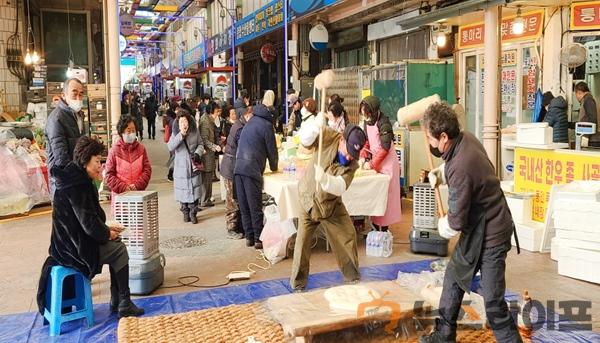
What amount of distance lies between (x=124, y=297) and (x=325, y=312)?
6.14ft

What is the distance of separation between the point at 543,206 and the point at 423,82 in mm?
4983

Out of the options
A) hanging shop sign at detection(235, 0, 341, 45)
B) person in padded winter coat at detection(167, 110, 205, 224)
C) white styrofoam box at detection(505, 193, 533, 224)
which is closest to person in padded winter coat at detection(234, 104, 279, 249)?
person in padded winter coat at detection(167, 110, 205, 224)

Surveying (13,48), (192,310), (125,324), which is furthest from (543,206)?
(13,48)

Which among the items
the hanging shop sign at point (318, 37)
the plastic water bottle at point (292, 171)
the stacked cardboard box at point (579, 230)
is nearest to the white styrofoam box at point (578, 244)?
the stacked cardboard box at point (579, 230)

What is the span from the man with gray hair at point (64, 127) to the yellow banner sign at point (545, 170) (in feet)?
17.5

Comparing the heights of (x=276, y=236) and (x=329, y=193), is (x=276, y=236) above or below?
below

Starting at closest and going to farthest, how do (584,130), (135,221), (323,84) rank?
(323,84) < (135,221) < (584,130)

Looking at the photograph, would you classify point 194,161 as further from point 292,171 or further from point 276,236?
point 276,236

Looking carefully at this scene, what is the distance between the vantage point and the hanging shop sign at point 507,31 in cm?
974

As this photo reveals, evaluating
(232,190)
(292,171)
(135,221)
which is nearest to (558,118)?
(292,171)

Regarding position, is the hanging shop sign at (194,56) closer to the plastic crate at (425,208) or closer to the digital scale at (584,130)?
the digital scale at (584,130)

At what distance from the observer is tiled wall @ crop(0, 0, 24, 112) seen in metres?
15.2

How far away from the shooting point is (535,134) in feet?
23.1

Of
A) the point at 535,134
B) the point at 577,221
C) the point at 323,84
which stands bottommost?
the point at 577,221
